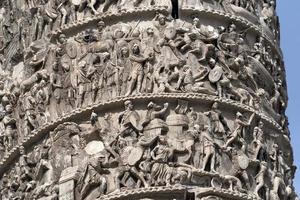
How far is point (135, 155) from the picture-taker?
11695 mm

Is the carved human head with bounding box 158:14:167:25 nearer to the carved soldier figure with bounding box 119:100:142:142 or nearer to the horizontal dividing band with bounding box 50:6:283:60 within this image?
the horizontal dividing band with bounding box 50:6:283:60

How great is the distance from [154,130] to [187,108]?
A: 366 mm

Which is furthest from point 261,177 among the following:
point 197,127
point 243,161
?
point 197,127

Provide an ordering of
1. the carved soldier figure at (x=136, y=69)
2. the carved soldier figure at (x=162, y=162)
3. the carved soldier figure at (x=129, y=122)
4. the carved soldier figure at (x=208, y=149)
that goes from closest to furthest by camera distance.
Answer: the carved soldier figure at (x=162, y=162), the carved soldier figure at (x=208, y=149), the carved soldier figure at (x=129, y=122), the carved soldier figure at (x=136, y=69)

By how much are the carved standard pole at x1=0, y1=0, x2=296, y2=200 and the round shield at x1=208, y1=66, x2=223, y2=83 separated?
0.01 meters

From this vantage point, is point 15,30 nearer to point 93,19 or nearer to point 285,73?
point 93,19

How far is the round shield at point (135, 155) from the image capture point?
11664 mm

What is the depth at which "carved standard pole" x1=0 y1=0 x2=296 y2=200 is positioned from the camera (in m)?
11.7

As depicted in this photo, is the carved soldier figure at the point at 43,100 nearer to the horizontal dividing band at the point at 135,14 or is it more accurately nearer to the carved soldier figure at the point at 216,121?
the horizontal dividing band at the point at 135,14

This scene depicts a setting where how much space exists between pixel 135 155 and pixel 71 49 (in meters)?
1.32

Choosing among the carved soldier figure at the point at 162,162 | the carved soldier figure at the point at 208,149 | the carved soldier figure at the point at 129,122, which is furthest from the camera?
the carved soldier figure at the point at 129,122

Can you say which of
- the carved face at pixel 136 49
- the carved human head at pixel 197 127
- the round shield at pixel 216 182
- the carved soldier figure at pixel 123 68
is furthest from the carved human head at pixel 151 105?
the round shield at pixel 216 182

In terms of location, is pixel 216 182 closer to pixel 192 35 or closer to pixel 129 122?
pixel 129 122

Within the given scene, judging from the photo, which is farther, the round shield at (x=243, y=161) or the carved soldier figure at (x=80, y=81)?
the carved soldier figure at (x=80, y=81)
